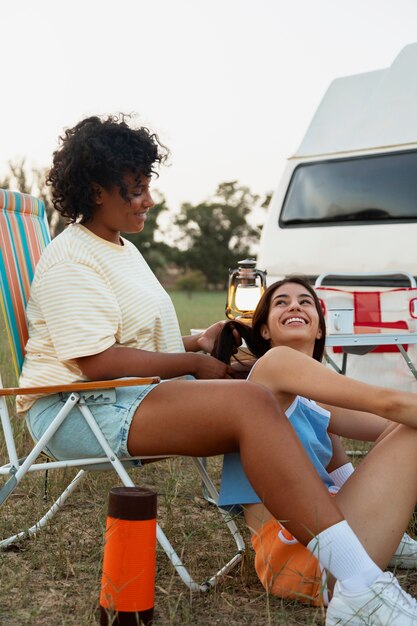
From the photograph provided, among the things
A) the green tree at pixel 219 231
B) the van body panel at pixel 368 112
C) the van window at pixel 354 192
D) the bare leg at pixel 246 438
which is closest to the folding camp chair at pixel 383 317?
the van window at pixel 354 192

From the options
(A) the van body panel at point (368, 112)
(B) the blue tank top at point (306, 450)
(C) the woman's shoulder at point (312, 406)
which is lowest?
(B) the blue tank top at point (306, 450)

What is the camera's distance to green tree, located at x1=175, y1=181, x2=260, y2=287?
179 ft

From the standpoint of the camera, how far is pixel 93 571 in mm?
2506

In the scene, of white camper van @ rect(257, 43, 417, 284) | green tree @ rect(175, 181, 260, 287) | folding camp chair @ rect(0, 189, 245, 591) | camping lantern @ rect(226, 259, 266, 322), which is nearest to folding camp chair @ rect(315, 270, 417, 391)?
white camper van @ rect(257, 43, 417, 284)

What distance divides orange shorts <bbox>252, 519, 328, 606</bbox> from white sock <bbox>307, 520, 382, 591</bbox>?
0.15 meters

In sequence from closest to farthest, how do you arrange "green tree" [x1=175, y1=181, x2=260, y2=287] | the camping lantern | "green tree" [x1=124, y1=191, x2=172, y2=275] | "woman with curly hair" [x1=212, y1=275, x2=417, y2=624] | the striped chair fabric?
"woman with curly hair" [x1=212, y1=275, x2=417, y2=624]
the striped chair fabric
the camping lantern
"green tree" [x1=124, y1=191, x2=172, y2=275]
"green tree" [x1=175, y1=181, x2=260, y2=287]

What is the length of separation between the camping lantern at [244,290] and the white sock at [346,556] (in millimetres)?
1282

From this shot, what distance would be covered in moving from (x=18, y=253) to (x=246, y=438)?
1.05 metres

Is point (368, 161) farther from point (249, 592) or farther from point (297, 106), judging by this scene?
→ point (297, 106)

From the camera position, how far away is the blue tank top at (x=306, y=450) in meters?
2.22

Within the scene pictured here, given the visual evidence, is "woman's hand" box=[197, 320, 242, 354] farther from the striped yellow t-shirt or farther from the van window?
the van window

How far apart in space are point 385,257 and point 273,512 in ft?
10.8

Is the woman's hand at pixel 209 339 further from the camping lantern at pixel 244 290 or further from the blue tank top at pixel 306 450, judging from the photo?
the camping lantern at pixel 244 290

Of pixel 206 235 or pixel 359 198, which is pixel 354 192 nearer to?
pixel 359 198
